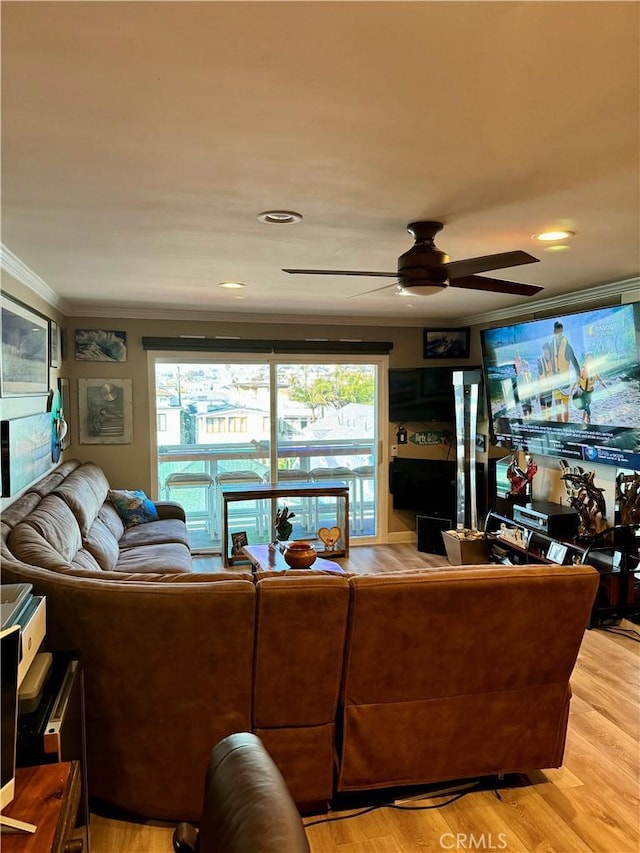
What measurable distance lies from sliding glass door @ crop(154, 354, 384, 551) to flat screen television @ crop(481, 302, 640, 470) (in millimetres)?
1468

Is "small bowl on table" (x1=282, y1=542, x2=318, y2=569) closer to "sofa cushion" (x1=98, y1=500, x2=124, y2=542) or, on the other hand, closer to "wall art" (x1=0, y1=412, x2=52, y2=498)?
"sofa cushion" (x1=98, y1=500, x2=124, y2=542)

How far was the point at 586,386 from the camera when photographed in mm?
4211

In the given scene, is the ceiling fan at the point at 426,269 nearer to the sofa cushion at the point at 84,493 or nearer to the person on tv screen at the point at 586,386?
the person on tv screen at the point at 586,386

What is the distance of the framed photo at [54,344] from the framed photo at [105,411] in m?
0.59

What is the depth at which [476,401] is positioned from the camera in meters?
5.46

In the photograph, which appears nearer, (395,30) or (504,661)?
(395,30)

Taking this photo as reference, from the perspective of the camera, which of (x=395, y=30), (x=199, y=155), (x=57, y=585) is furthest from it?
(x=57, y=585)

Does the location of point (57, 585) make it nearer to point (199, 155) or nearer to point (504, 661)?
point (199, 155)

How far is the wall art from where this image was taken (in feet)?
9.61

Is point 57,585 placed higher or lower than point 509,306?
lower

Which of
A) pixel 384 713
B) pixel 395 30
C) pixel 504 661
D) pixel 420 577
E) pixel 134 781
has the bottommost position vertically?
pixel 134 781

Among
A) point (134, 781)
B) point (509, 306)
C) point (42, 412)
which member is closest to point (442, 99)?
point (134, 781)

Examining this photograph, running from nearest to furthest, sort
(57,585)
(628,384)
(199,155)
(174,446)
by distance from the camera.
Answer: (199,155) → (57,585) → (628,384) → (174,446)

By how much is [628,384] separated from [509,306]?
1.72 meters
